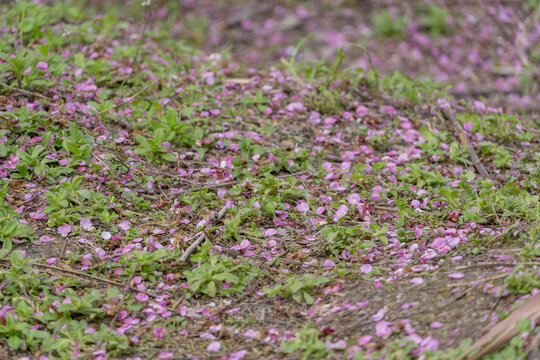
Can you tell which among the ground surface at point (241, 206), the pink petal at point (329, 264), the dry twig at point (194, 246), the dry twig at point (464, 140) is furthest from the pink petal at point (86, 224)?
the dry twig at point (464, 140)

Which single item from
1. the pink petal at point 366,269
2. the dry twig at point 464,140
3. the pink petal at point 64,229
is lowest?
the pink petal at point 64,229

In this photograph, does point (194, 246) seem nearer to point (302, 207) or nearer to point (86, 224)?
point (86, 224)

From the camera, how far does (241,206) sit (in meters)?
4.07

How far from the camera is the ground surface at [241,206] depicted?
3.01 m

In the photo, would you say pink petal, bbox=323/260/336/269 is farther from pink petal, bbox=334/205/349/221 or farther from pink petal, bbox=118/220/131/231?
pink petal, bbox=118/220/131/231

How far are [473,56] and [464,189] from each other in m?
5.29

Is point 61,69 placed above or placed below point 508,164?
above

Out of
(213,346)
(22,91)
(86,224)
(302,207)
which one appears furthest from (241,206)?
(22,91)

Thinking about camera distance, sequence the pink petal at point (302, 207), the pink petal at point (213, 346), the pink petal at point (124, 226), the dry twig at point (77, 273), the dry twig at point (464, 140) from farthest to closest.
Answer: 1. the dry twig at point (464, 140)
2. the pink petal at point (302, 207)
3. the pink petal at point (124, 226)
4. the dry twig at point (77, 273)
5. the pink petal at point (213, 346)

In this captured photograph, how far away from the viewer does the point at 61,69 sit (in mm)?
4906

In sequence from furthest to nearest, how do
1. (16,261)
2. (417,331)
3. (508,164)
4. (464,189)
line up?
(508,164) < (464,189) < (16,261) < (417,331)

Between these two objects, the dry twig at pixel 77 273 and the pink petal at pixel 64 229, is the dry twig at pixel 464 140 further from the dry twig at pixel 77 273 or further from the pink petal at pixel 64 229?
the pink petal at pixel 64 229

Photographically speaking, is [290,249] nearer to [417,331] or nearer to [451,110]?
[417,331]

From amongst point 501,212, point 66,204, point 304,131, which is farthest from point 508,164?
point 66,204
